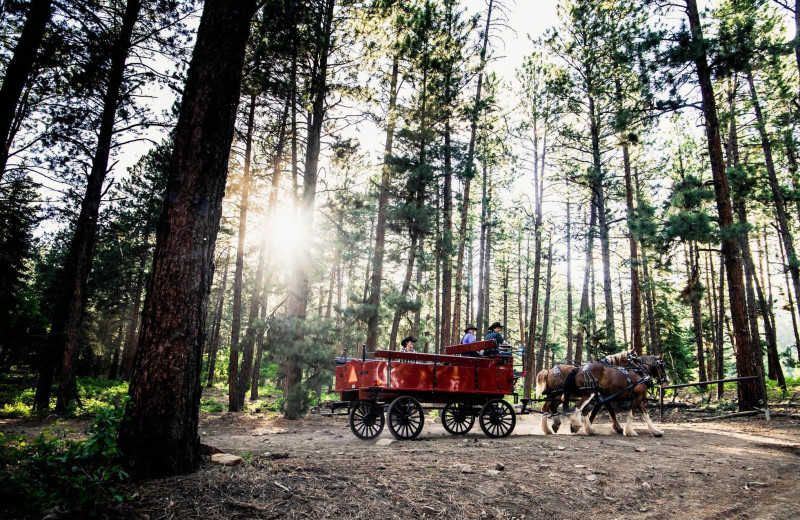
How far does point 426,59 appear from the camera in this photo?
15.6 metres

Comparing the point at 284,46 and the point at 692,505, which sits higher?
the point at 284,46

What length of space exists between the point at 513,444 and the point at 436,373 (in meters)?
2.07

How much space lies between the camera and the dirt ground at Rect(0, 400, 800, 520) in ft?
11.4

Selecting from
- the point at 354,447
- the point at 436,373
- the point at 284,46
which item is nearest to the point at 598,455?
the point at 436,373

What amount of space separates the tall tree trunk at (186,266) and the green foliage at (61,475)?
42 cm

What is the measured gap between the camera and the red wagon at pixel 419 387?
8617mm

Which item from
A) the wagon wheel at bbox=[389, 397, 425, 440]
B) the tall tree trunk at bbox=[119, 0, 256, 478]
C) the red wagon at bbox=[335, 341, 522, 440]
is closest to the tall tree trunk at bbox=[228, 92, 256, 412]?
the red wagon at bbox=[335, 341, 522, 440]

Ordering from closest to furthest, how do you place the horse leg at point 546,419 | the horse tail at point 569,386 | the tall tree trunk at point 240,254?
1. the horse tail at point 569,386
2. the horse leg at point 546,419
3. the tall tree trunk at point 240,254

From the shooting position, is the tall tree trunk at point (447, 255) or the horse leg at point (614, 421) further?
the tall tree trunk at point (447, 255)

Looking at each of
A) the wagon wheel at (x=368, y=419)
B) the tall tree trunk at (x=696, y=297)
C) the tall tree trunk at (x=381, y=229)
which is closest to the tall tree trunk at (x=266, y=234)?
the tall tree trunk at (x=381, y=229)

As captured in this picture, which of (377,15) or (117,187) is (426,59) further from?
(117,187)

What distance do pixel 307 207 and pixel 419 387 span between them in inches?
253

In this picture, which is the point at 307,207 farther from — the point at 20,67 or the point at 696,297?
the point at 696,297

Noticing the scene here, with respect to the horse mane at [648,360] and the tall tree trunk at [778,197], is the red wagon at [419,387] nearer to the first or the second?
the horse mane at [648,360]
